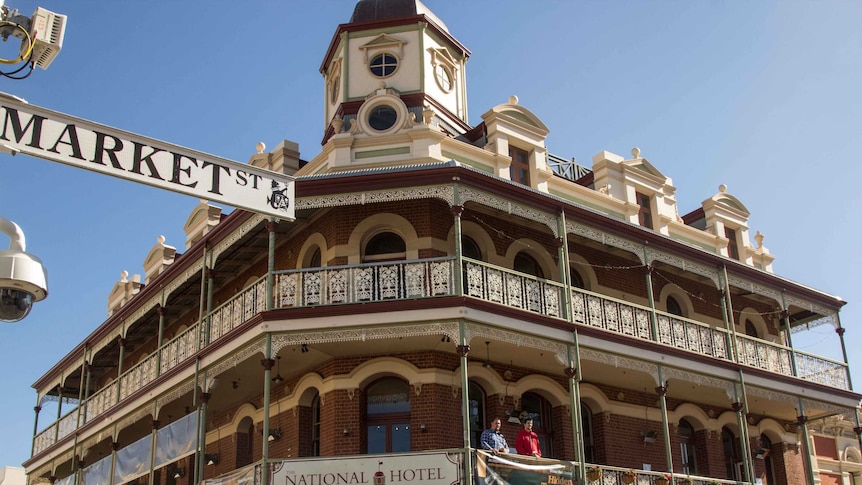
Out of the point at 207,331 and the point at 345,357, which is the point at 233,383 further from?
the point at 345,357

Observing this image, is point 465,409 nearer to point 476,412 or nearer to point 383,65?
point 476,412

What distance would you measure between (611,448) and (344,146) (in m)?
9.10

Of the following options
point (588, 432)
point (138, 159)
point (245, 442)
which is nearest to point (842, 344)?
point (588, 432)

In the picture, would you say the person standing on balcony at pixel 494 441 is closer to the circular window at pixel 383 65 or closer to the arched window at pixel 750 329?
the circular window at pixel 383 65

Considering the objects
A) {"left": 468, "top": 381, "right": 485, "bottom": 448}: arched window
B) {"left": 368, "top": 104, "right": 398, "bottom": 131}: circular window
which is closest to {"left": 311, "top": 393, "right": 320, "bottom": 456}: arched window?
{"left": 468, "top": 381, "right": 485, "bottom": 448}: arched window

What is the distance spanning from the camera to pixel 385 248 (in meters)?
19.8

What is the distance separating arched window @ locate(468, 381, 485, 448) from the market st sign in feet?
47.6

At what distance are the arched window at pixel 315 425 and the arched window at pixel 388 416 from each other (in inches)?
52.1

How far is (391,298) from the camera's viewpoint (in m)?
17.5

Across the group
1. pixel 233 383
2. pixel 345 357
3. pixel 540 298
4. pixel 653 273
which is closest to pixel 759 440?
pixel 653 273

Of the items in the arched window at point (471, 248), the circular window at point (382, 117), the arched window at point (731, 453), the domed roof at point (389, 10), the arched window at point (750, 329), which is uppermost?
the domed roof at point (389, 10)

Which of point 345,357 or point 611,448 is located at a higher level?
point 345,357

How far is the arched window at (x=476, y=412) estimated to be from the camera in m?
19.1

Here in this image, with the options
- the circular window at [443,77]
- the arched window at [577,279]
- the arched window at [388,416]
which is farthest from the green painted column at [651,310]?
the circular window at [443,77]
